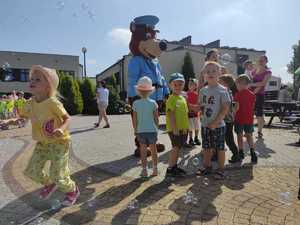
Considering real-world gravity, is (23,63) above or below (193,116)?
above

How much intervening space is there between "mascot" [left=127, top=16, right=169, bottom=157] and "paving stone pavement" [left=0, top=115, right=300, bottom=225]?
4.11 feet

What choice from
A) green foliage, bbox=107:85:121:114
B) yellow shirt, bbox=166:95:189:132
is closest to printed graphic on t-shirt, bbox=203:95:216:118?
yellow shirt, bbox=166:95:189:132

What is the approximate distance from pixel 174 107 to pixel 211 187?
49.0 inches

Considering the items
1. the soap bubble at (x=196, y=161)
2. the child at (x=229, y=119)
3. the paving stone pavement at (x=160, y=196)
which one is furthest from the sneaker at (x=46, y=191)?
the child at (x=229, y=119)

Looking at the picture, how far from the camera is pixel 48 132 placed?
3.63 meters

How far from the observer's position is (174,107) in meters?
4.82

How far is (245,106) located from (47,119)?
3269 mm

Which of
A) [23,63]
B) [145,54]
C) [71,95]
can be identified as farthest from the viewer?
[23,63]

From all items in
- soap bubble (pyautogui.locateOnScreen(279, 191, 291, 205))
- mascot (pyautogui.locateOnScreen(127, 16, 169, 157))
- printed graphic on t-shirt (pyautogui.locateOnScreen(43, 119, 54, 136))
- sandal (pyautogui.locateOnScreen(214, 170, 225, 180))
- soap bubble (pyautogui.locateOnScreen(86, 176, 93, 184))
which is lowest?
soap bubble (pyautogui.locateOnScreen(279, 191, 291, 205))

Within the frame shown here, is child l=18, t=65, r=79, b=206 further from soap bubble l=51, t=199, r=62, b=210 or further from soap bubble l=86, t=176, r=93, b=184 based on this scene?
soap bubble l=86, t=176, r=93, b=184

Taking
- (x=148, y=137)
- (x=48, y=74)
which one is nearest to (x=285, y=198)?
(x=148, y=137)

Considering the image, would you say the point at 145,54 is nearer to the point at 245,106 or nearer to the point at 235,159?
the point at 245,106

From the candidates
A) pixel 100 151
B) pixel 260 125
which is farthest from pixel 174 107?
pixel 260 125

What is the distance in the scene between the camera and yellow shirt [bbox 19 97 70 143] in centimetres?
363
